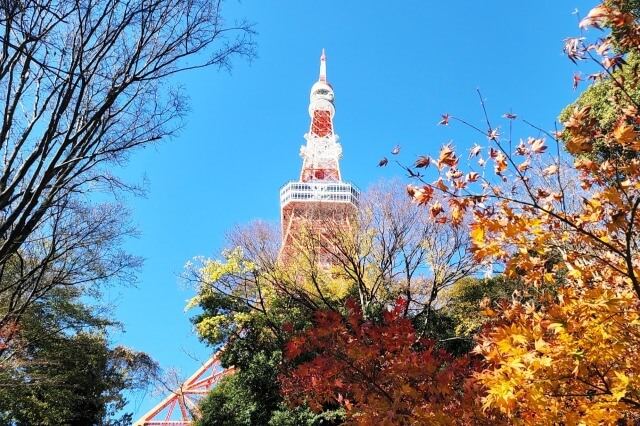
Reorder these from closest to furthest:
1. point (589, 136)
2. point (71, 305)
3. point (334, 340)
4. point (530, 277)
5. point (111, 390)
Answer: point (589, 136), point (530, 277), point (334, 340), point (71, 305), point (111, 390)

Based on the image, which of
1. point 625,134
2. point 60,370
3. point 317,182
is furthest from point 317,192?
point 625,134

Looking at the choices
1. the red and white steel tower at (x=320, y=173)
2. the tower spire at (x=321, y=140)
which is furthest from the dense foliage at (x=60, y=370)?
the tower spire at (x=321, y=140)

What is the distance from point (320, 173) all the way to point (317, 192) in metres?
3.44

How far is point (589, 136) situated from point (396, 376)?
7.75 feet

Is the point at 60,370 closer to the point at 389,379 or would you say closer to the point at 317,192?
the point at 389,379

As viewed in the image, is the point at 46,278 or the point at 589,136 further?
the point at 46,278

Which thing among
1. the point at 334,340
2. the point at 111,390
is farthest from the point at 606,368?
the point at 111,390

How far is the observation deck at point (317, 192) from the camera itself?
24.0 m

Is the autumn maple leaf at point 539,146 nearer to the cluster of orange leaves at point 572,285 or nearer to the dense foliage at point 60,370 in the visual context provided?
the cluster of orange leaves at point 572,285

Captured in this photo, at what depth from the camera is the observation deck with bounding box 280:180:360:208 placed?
78.7ft

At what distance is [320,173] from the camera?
28547 mm

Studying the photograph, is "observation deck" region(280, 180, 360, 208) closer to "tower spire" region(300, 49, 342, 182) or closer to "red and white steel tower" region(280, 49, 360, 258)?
"red and white steel tower" region(280, 49, 360, 258)

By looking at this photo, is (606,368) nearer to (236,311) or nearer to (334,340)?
(334,340)

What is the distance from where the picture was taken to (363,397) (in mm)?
3768
